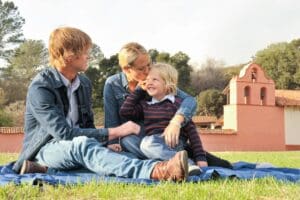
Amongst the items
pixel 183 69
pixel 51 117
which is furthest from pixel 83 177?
pixel 183 69

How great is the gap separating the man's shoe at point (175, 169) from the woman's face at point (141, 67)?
1.38 meters

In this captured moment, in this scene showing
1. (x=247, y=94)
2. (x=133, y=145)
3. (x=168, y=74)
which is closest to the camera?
(x=133, y=145)

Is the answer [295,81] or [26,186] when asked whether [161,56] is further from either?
[26,186]

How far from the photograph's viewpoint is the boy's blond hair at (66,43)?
3654mm

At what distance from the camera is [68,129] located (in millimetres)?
3488

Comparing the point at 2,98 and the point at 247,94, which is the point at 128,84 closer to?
the point at 247,94

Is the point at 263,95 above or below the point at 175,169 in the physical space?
above

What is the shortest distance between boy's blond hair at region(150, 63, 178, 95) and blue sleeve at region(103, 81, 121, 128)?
19.5 inches

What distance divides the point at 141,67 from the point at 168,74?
0.31 m

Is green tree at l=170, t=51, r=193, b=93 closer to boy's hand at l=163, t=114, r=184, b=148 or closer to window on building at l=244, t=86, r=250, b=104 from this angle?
window on building at l=244, t=86, r=250, b=104

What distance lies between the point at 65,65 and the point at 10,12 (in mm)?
36800

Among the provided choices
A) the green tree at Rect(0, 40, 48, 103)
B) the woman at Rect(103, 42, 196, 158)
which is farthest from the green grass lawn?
the green tree at Rect(0, 40, 48, 103)

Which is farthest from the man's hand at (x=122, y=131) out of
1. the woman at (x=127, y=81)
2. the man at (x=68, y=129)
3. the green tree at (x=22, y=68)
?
the green tree at (x=22, y=68)

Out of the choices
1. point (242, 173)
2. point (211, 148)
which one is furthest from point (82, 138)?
point (211, 148)
